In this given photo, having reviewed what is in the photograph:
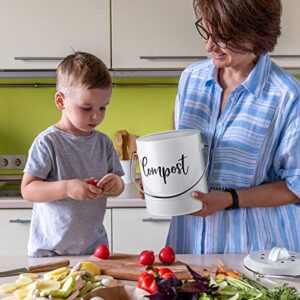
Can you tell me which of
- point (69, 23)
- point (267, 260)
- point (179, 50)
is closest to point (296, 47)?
point (179, 50)

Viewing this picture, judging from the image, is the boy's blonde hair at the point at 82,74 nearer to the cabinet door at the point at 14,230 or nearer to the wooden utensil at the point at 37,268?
the wooden utensil at the point at 37,268

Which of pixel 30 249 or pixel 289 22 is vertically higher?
pixel 289 22

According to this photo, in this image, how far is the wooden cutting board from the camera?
1089 mm

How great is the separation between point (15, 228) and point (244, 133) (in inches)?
49.2

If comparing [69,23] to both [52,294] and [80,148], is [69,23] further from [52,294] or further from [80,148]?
[52,294]

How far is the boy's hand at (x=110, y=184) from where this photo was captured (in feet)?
4.16

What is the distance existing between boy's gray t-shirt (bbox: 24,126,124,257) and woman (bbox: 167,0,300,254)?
23cm

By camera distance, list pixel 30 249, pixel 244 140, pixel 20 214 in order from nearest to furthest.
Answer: pixel 244 140 → pixel 30 249 → pixel 20 214

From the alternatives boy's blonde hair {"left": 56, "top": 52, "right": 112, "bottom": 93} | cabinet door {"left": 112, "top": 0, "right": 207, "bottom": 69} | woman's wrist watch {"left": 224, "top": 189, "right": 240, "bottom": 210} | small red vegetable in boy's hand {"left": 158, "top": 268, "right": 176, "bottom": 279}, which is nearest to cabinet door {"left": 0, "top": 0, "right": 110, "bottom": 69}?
cabinet door {"left": 112, "top": 0, "right": 207, "bottom": 69}

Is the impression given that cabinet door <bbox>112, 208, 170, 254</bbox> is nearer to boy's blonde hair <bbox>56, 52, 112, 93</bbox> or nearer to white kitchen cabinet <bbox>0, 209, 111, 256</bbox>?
white kitchen cabinet <bbox>0, 209, 111, 256</bbox>

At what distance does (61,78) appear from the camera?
1401 mm

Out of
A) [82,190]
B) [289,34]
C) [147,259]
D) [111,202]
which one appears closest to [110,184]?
[82,190]

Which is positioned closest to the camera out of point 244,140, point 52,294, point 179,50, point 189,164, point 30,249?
point 52,294

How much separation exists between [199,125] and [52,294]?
1.90 feet
